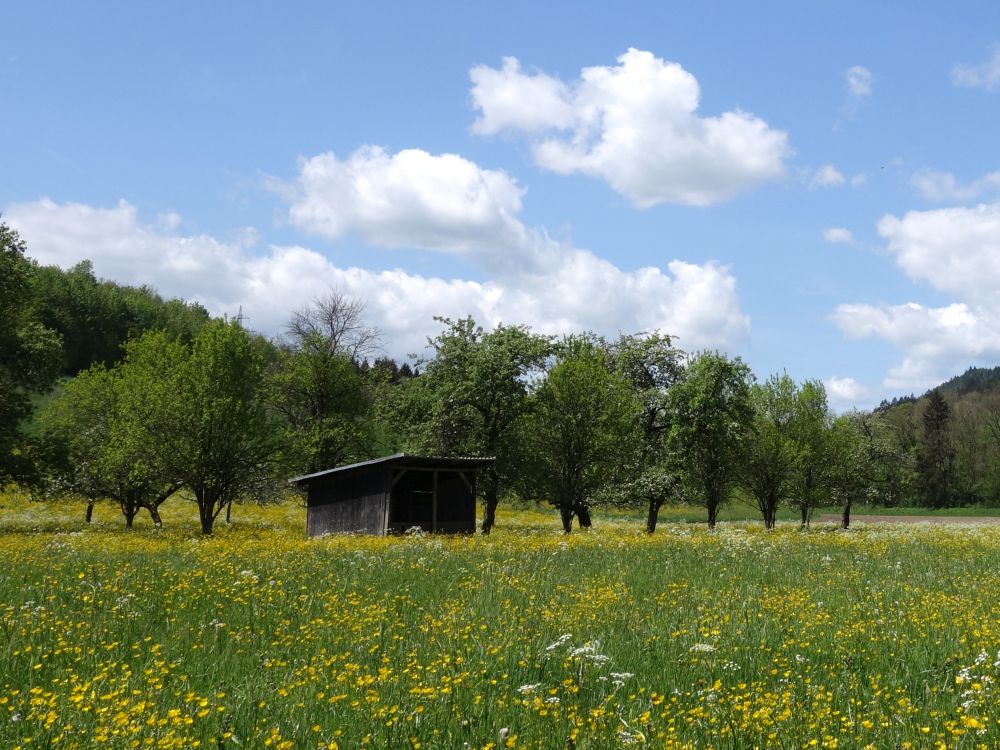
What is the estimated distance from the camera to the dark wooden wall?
30.3m

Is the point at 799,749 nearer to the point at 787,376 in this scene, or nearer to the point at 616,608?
the point at 616,608

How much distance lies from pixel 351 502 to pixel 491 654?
26392mm

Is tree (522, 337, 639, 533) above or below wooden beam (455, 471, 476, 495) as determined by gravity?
above

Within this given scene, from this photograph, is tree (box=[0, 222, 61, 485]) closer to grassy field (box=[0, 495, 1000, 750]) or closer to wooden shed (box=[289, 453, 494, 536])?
wooden shed (box=[289, 453, 494, 536])

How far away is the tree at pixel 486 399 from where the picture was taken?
1505 inches

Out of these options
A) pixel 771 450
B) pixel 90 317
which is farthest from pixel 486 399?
pixel 90 317

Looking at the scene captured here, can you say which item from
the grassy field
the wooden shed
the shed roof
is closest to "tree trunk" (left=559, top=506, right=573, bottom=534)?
the wooden shed

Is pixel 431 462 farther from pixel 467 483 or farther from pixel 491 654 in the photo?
pixel 491 654

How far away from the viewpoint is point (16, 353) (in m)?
35.9

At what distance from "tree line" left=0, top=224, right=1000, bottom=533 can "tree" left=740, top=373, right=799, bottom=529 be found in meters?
0.10

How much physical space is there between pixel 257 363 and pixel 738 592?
30233 millimetres

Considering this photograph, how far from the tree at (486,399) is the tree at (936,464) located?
3319 inches

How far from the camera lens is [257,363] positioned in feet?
121

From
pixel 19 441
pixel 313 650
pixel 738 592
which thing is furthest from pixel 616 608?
pixel 19 441
